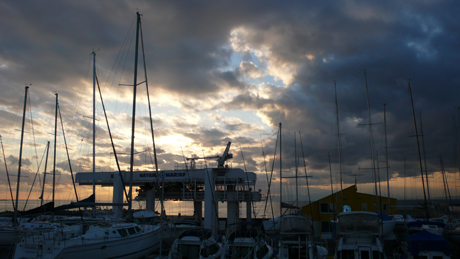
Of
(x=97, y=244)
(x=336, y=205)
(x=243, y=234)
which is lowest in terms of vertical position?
(x=97, y=244)

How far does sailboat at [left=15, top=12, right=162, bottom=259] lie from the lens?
16.1 metres

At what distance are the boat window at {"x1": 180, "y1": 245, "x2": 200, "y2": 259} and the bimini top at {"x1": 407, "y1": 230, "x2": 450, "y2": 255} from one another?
11.2m

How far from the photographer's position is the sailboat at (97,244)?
1608cm

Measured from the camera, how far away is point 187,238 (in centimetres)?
1689

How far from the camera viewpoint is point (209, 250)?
16.3 m

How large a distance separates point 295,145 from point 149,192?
2203 cm

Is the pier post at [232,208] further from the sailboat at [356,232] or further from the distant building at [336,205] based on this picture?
the sailboat at [356,232]

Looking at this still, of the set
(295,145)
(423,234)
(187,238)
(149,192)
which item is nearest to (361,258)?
(423,234)

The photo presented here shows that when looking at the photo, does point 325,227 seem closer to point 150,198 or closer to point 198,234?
point 198,234

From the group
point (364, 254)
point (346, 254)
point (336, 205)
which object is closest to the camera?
point (364, 254)

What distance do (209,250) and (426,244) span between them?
11.2m

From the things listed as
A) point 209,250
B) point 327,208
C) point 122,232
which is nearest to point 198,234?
point 209,250

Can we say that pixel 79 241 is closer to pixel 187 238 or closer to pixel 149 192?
pixel 187 238

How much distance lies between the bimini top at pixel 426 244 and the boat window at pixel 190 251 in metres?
11.2
